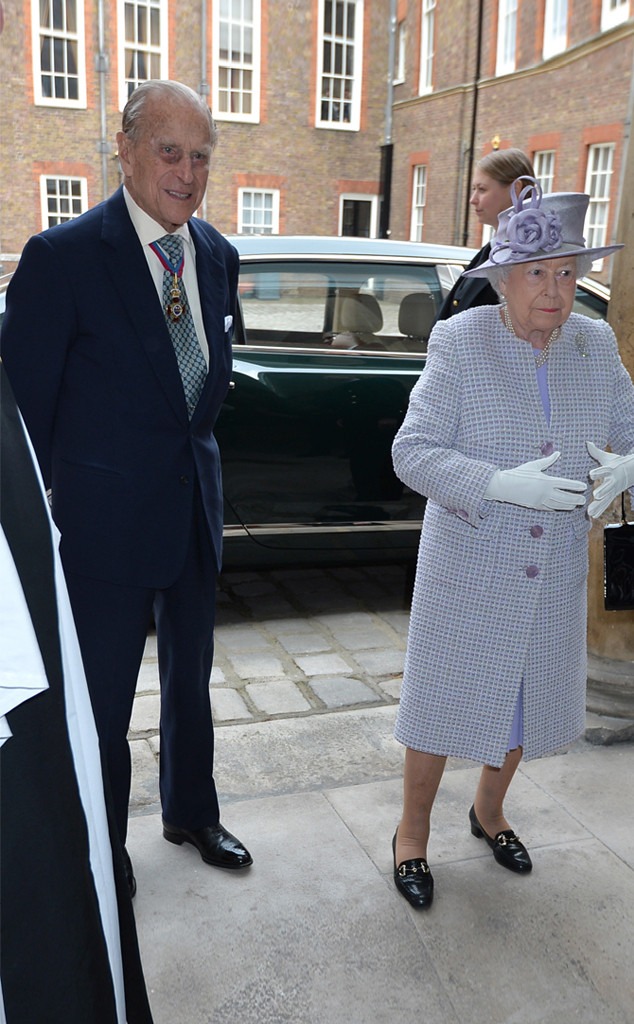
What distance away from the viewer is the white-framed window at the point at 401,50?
23281 mm

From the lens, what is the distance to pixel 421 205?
2266 centimetres

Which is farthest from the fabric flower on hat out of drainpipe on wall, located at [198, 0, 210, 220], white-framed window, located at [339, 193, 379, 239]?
white-framed window, located at [339, 193, 379, 239]

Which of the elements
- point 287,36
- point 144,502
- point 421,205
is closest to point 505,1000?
point 144,502

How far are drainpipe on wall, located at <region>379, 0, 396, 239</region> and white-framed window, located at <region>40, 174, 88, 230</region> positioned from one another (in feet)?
23.5

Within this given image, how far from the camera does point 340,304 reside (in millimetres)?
4430

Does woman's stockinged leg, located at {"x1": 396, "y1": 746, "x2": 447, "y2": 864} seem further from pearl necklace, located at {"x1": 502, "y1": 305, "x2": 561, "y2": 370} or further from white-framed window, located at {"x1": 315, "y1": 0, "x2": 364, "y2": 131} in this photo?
white-framed window, located at {"x1": 315, "y1": 0, "x2": 364, "y2": 131}

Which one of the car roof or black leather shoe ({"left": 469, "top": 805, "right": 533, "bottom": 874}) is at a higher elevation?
the car roof

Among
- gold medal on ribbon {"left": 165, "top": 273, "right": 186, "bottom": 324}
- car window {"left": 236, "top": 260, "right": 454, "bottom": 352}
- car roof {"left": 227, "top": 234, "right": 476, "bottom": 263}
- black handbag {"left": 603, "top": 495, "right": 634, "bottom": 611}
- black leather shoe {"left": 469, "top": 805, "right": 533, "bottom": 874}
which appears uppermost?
car roof {"left": 227, "top": 234, "right": 476, "bottom": 263}

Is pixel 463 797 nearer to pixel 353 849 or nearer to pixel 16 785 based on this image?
pixel 353 849

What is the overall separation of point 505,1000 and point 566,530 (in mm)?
1031

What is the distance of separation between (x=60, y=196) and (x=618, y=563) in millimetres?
22891

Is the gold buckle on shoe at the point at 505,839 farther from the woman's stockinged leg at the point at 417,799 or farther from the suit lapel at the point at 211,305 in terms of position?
the suit lapel at the point at 211,305

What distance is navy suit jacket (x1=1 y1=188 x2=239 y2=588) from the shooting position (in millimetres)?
2074

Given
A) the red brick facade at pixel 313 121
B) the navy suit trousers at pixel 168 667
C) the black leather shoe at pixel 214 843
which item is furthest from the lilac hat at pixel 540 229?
the red brick facade at pixel 313 121
